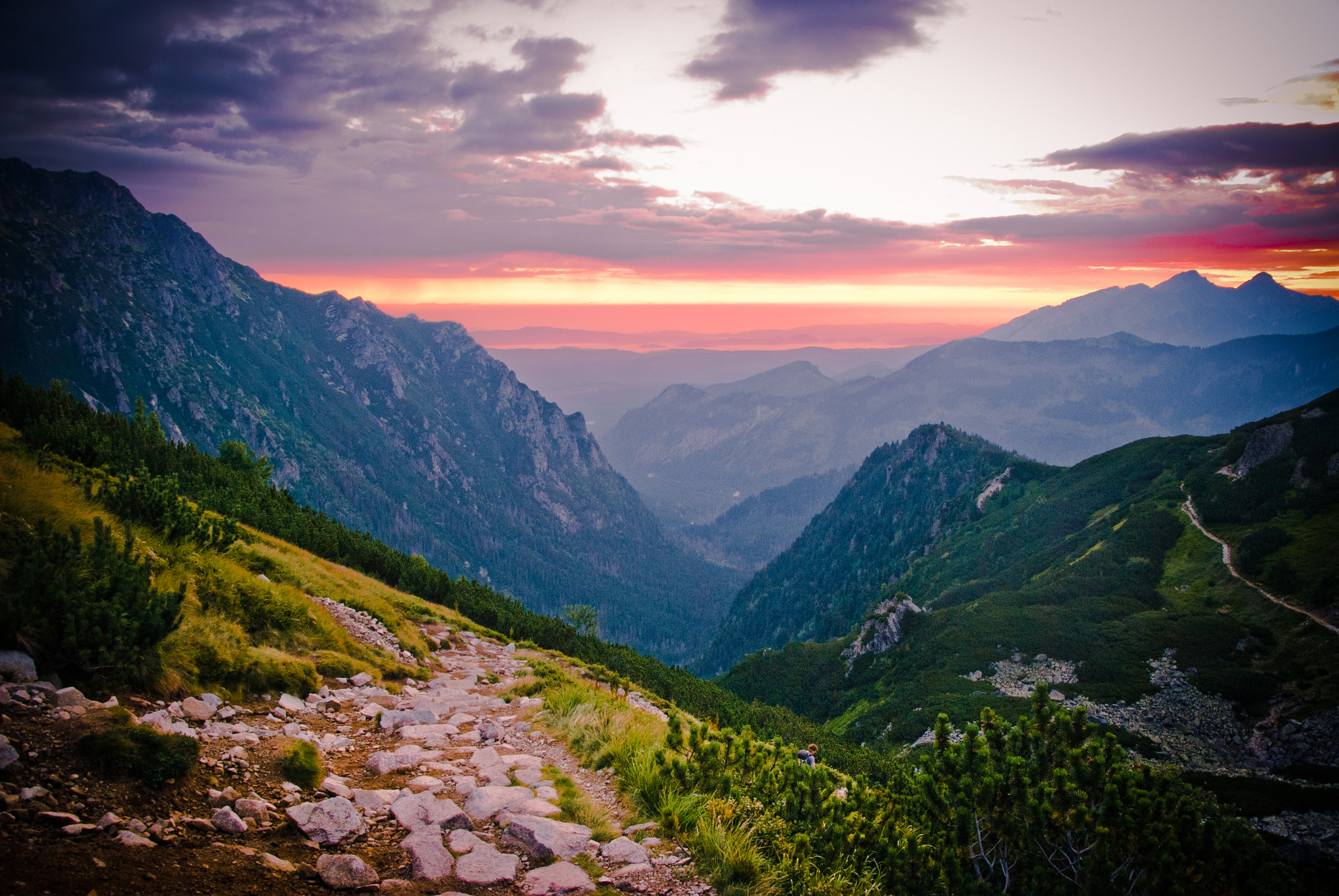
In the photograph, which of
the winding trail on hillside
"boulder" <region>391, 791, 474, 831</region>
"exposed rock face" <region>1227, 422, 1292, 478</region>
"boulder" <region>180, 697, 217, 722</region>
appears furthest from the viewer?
"exposed rock face" <region>1227, 422, 1292, 478</region>

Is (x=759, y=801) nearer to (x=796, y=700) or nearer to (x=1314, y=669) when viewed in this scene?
(x=1314, y=669)

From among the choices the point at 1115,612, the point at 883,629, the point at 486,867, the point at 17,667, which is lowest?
the point at 883,629

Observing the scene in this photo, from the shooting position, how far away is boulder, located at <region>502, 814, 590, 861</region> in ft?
28.3

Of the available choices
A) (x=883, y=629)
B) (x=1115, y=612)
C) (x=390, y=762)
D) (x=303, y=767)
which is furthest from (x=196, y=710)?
(x=883, y=629)

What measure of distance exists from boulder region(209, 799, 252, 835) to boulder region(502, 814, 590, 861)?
3.50m

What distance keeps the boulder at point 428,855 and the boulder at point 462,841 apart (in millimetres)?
143

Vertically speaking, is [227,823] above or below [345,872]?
above

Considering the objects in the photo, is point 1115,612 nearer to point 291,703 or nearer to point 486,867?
point 486,867

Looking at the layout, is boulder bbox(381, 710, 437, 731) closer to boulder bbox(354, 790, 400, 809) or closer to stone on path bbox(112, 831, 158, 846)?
boulder bbox(354, 790, 400, 809)

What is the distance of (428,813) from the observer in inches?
361

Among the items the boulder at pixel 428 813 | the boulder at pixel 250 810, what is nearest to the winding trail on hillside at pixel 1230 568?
the boulder at pixel 428 813

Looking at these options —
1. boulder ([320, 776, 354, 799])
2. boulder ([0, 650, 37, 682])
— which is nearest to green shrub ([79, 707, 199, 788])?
boulder ([0, 650, 37, 682])

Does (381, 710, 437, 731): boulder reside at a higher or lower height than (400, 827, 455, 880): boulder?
lower

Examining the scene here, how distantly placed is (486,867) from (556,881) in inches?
40.3
